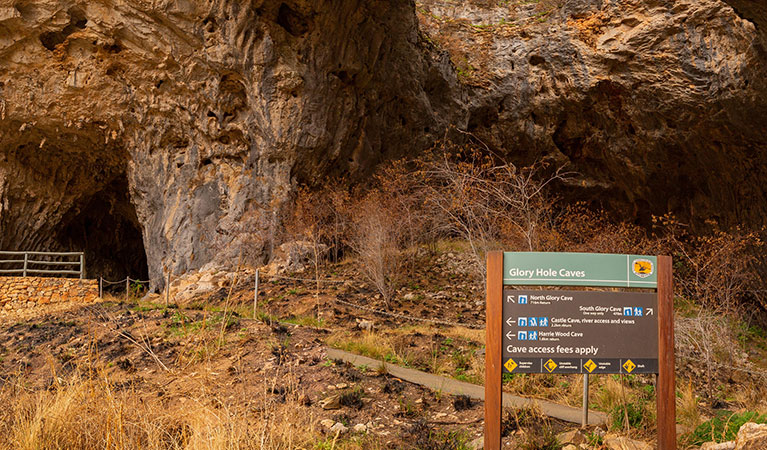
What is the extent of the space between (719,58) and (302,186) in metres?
13.5

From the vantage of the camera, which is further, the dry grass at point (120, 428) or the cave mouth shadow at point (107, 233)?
the cave mouth shadow at point (107, 233)

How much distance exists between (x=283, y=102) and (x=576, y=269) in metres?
13.2

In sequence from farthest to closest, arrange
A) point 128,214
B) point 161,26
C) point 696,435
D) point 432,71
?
point 128,214 → point 432,71 → point 161,26 → point 696,435

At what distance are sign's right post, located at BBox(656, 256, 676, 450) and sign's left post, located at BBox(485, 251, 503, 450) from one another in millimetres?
1250

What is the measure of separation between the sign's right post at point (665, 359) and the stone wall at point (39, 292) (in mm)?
15205

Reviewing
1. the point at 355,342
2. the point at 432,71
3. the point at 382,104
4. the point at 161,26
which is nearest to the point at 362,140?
the point at 382,104

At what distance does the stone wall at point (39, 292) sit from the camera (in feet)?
47.3

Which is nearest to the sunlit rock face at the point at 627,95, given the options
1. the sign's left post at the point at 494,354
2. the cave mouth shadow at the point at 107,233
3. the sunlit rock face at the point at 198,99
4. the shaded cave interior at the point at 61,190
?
the sunlit rock face at the point at 198,99

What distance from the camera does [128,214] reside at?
75.6ft

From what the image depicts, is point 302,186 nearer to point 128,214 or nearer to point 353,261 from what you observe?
point 353,261

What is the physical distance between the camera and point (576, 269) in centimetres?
379

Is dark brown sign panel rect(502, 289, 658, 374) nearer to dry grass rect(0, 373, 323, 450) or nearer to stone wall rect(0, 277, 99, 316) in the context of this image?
dry grass rect(0, 373, 323, 450)

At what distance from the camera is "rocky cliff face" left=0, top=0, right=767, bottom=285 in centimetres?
1483

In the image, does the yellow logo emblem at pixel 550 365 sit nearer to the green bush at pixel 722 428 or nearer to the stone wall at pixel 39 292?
the green bush at pixel 722 428
